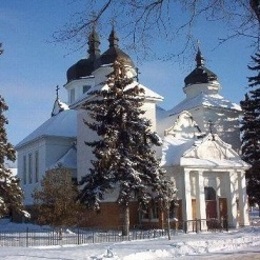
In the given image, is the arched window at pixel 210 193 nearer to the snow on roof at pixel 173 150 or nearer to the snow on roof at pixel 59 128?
the snow on roof at pixel 173 150

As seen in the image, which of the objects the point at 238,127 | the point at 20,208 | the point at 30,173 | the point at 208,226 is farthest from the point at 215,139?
the point at 30,173

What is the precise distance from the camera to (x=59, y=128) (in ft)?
148

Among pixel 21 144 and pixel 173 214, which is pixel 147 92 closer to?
pixel 173 214

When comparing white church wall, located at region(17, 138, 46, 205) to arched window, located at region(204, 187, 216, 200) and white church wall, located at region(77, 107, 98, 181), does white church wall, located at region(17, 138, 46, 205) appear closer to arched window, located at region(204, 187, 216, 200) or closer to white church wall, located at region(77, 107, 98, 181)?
white church wall, located at region(77, 107, 98, 181)

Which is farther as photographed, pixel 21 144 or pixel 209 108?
pixel 21 144

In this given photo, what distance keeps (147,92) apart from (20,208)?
48.9ft

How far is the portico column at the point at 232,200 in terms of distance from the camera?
3456 cm

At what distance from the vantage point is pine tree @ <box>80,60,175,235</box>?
28.5 m

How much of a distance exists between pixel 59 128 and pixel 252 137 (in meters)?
17.3

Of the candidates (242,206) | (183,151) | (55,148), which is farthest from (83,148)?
(242,206)

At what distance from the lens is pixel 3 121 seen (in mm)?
29312

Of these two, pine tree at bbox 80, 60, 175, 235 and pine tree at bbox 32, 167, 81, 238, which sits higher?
pine tree at bbox 80, 60, 175, 235

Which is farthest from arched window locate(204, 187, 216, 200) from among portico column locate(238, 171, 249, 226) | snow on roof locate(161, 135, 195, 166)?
snow on roof locate(161, 135, 195, 166)

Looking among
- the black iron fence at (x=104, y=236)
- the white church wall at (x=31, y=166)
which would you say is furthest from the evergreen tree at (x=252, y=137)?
the white church wall at (x=31, y=166)
